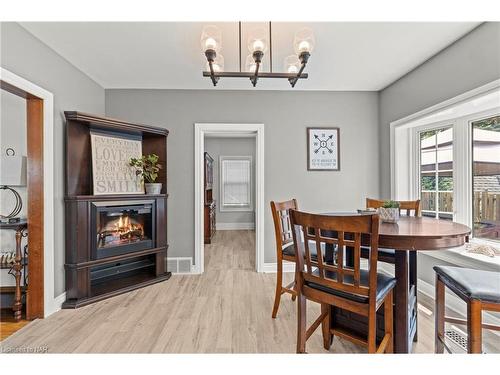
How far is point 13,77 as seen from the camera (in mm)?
1818

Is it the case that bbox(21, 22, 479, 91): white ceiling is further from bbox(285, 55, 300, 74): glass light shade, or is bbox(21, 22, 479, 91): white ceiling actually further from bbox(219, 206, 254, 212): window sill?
bbox(219, 206, 254, 212): window sill

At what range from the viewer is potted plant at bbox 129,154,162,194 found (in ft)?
9.48

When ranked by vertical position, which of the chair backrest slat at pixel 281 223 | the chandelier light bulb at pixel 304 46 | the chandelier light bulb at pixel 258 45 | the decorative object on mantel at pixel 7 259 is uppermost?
the chandelier light bulb at pixel 304 46

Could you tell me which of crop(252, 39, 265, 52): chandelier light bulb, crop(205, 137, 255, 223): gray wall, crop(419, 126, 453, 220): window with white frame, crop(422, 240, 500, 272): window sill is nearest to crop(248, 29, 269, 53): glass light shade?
crop(252, 39, 265, 52): chandelier light bulb

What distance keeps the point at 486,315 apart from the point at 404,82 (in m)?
2.46

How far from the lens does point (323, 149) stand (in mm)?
3330

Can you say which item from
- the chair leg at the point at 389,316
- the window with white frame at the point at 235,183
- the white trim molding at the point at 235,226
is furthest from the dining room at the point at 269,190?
the window with white frame at the point at 235,183

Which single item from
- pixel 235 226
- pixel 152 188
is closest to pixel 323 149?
pixel 152 188

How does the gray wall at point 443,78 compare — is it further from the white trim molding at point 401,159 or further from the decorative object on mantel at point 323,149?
the decorative object on mantel at point 323,149

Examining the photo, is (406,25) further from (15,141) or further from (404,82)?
(15,141)

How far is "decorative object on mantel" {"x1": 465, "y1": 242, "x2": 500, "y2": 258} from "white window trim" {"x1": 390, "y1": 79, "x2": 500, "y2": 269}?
0.08 m

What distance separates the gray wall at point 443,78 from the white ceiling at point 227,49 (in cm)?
9

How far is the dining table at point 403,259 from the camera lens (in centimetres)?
129
